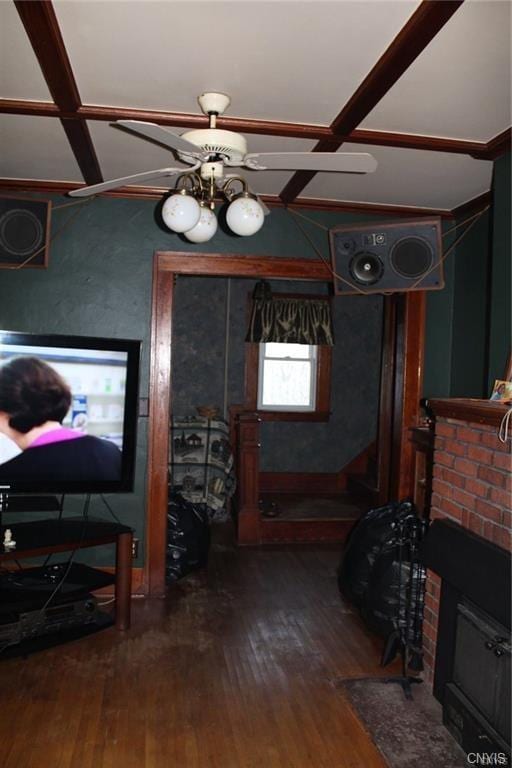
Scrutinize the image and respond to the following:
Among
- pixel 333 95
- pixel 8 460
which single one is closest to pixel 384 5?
pixel 333 95

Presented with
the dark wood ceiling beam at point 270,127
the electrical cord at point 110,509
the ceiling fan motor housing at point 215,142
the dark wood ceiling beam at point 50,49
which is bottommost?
the electrical cord at point 110,509

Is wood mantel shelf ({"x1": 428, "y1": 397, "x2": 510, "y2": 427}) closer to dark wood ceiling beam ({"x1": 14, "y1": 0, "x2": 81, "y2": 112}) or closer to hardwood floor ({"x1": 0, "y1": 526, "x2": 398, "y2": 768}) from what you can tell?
hardwood floor ({"x1": 0, "y1": 526, "x2": 398, "y2": 768})

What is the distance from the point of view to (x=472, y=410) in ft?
8.30

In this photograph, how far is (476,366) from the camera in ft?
13.0

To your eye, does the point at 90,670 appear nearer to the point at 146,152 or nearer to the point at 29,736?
the point at 29,736

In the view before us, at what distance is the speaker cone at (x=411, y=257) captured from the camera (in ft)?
11.6

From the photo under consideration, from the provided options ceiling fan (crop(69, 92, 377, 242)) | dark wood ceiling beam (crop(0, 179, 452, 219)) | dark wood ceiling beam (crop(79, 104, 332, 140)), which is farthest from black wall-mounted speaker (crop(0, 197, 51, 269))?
ceiling fan (crop(69, 92, 377, 242))

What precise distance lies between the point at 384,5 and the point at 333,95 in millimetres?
585

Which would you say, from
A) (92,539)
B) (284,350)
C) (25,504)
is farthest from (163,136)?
Answer: (284,350)

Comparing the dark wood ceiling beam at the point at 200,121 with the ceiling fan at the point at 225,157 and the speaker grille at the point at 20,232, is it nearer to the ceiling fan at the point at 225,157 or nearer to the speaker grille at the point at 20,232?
the ceiling fan at the point at 225,157

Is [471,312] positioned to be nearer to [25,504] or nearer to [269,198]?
[269,198]

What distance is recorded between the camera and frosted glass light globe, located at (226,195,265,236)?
93.1 inches

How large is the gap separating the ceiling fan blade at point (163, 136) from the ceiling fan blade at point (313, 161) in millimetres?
185

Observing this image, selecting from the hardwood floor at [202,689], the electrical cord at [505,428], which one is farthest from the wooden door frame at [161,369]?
the electrical cord at [505,428]
